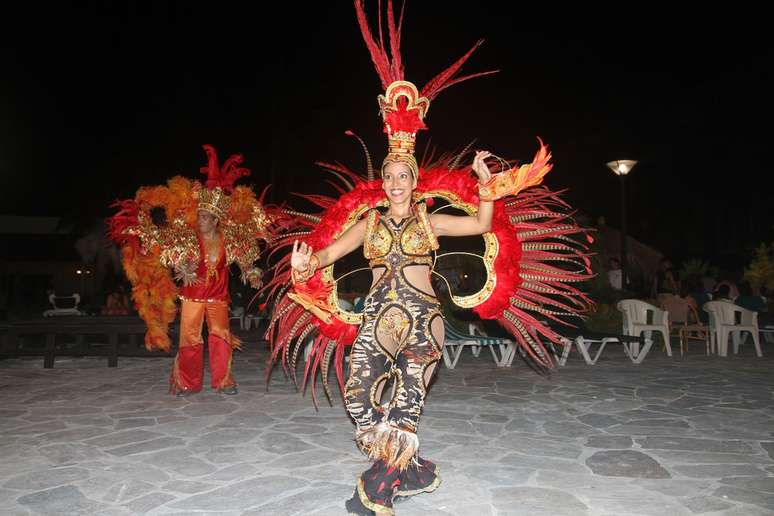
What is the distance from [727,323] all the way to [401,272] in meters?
8.65

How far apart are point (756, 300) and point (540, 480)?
8.69 meters

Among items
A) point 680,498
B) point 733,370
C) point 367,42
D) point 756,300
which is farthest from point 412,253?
point 756,300

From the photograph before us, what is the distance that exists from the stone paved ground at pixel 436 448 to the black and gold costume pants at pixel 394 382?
0.22m

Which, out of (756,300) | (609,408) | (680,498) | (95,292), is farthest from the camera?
(95,292)

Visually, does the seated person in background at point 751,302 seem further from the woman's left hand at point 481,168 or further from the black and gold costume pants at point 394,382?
the black and gold costume pants at point 394,382

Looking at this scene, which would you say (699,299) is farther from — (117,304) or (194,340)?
(117,304)

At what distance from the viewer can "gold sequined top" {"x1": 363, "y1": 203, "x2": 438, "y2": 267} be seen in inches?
147

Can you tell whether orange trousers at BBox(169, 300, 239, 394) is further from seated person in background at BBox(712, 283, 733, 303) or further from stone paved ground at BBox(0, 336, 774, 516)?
seated person in background at BBox(712, 283, 733, 303)

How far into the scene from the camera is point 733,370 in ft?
27.9

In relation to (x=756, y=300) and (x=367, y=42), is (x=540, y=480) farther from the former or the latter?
(x=756, y=300)

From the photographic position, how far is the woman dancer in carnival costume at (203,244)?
21.8 feet

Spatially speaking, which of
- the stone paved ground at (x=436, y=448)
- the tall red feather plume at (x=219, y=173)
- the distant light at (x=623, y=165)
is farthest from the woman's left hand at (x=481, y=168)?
the distant light at (x=623, y=165)

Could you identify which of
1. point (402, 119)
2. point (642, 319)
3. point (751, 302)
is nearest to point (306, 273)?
point (402, 119)

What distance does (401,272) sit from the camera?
3723 millimetres
